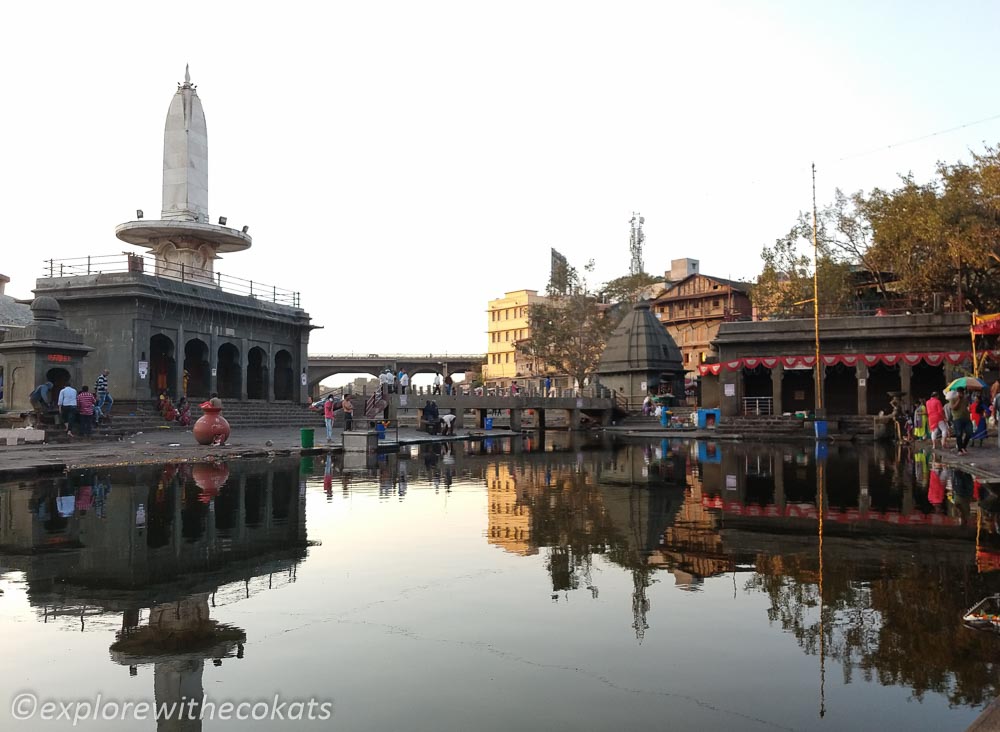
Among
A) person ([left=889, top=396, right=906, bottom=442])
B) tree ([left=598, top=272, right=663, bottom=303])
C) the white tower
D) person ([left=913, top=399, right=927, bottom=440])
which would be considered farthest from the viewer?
tree ([left=598, top=272, right=663, bottom=303])

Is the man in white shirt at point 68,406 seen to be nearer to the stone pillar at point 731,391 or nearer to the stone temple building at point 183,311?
the stone temple building at point 183,311

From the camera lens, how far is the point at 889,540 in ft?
32.3

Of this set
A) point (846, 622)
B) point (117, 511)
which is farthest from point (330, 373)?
point (846, 622)

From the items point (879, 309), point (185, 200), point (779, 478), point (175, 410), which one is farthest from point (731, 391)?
point (185, 200)

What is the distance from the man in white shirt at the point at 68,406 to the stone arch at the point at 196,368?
50.0ft

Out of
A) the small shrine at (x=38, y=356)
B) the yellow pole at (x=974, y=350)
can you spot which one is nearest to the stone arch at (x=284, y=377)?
the small shrine at (x=38, y=356)

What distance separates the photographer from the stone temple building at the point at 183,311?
123ft

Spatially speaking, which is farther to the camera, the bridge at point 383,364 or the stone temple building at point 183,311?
the bridge at point 383,364

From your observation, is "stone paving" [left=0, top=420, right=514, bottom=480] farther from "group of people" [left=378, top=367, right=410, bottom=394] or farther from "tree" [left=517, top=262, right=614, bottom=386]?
"tree" [left=517, top=262, right=614, bottom=386]

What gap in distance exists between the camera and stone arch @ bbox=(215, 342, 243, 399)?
45.2 m

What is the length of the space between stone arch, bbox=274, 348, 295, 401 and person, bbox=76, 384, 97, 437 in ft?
68.8

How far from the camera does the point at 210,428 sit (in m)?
25.3

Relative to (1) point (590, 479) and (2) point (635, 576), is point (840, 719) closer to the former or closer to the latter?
(2) point (635, 576)

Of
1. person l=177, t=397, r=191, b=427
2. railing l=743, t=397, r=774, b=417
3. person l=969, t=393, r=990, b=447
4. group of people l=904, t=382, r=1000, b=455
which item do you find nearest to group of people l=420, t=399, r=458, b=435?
person l=177, t=397, r=191, b=427
